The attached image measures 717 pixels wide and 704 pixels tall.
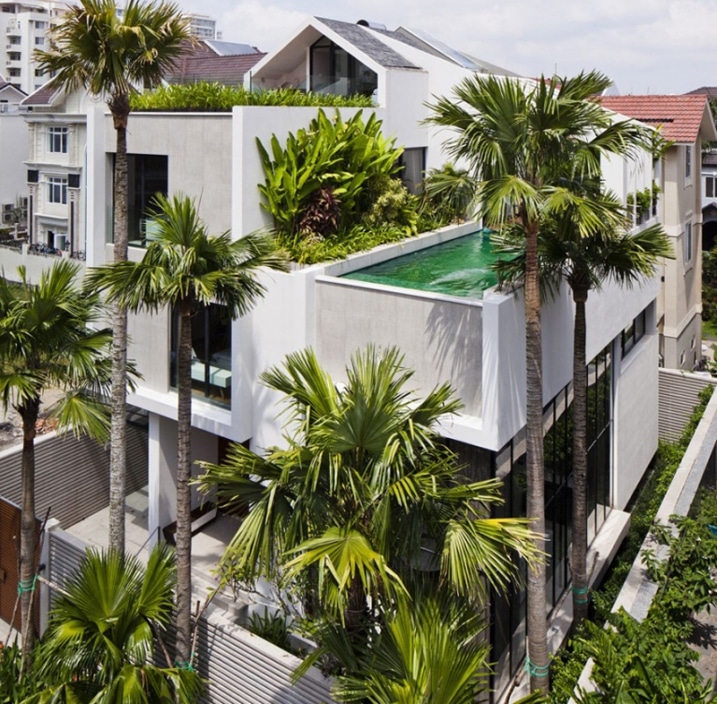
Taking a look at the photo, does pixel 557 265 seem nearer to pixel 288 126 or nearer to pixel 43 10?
pixel 288 126

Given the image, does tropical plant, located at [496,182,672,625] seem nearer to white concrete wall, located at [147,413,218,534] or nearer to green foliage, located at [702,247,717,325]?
white concrete wall, located at [147,413,218,534]

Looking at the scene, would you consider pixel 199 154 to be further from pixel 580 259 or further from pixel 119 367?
pixel 580 259

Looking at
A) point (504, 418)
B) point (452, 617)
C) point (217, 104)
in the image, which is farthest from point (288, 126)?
point (452, 617)

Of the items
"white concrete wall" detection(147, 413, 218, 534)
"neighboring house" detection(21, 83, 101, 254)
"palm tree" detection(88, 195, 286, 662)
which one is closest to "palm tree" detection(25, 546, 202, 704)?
"palm tree" detection(88, 195, 286, 662)

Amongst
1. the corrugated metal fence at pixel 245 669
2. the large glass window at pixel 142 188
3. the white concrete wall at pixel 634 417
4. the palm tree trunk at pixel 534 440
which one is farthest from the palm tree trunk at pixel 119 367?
the white concrete wall at pixel 634 417

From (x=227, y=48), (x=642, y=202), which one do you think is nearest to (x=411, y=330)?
(x=642, y=202)

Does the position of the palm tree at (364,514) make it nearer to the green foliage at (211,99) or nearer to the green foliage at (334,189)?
the green foliage at (334,189)

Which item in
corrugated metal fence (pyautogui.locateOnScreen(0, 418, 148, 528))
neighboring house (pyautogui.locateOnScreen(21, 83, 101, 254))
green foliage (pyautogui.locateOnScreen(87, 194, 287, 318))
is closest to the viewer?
green foliage (pyautogui.locateOnScreen(87, 194, 287, 318))
